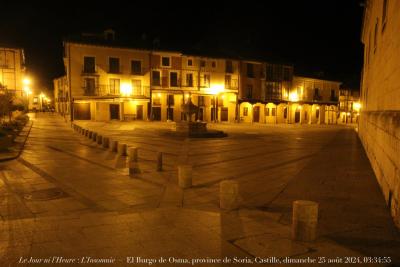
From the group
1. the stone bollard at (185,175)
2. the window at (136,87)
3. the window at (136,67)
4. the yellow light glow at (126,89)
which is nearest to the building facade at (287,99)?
the window at (136,87)

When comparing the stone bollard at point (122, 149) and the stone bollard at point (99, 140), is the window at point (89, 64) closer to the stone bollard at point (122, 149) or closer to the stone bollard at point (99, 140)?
the stone bollard at point (99, 140)

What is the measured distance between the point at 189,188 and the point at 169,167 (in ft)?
9.76

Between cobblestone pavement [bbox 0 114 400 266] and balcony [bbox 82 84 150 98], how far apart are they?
28923 mm

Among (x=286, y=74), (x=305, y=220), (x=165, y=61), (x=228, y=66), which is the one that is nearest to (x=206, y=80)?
(x=228, y=66)

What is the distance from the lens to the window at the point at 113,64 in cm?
4008

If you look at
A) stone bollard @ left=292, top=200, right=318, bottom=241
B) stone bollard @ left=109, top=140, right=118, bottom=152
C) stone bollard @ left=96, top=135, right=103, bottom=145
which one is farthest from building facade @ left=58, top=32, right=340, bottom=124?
stone bollard @ left=292, top=200, right=318, bottom=241

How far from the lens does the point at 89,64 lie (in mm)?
39000

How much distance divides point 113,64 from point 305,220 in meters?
38.7

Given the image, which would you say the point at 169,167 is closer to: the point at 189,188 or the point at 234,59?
the point at 189,188

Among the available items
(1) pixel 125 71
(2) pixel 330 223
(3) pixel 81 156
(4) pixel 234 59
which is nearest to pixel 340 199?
(2) pixel 330 223

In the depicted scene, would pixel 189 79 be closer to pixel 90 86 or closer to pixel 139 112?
pixel 139 112

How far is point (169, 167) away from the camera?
10.9 meters

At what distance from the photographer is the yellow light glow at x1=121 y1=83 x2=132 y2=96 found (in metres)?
41.2

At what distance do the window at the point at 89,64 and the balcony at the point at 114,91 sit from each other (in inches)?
76.4
